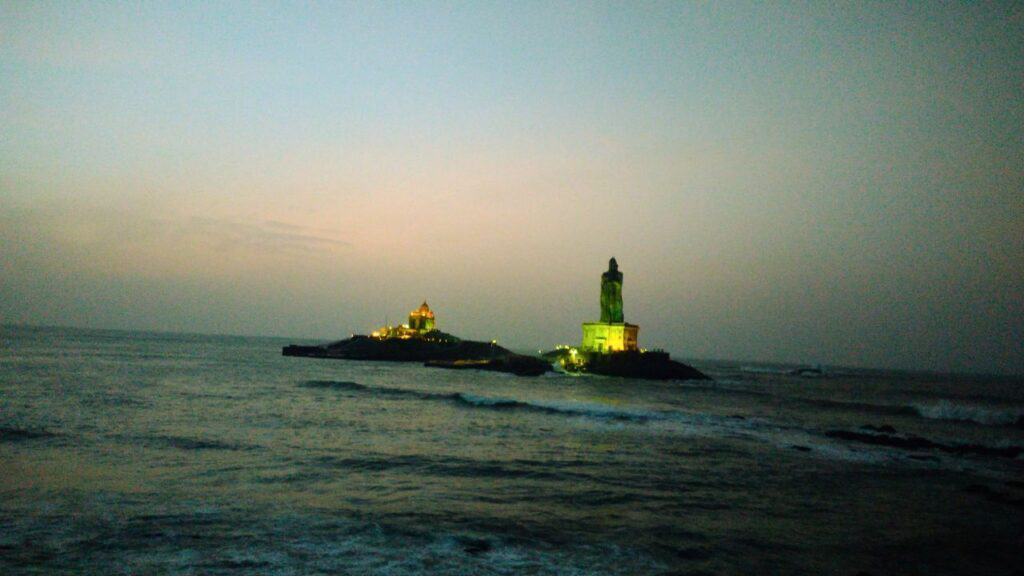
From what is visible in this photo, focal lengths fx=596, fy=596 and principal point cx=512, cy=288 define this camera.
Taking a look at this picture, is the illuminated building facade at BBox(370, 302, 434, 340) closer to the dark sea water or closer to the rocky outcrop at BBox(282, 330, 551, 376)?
the rocky outcrop at BBox(282, 330, 551, 376)

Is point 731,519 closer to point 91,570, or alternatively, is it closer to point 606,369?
point 91,570

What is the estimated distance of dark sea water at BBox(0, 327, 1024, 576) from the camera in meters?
11.5

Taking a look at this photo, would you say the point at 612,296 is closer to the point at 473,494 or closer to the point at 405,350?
the point at 405,350

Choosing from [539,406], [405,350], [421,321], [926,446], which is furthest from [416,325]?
[926,446]

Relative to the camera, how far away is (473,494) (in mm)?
16375

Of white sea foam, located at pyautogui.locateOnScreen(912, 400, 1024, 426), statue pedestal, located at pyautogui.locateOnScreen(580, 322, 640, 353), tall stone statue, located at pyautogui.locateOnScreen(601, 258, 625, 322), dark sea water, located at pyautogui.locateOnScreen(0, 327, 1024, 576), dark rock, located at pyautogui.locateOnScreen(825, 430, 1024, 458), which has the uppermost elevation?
tall stone statue, located at pyautogui.locateOnScreen(601, 258, 625, 322)

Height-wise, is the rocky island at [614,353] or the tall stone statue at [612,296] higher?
the tall stone statue at [612,296]

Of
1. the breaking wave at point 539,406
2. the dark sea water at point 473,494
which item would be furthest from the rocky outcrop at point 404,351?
the dark sea water at point 473,494

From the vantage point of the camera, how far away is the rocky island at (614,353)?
8494 centimetres

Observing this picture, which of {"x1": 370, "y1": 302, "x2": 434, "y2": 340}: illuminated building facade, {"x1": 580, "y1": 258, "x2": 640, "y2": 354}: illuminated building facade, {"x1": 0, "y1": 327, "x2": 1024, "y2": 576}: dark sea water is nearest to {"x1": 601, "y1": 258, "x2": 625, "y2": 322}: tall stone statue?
{"x1": 580, "y1": 258, "x2": 640, "y2": 354}: illuminated building facade

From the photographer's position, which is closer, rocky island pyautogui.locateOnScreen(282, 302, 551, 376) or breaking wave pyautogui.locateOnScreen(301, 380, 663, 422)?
breaking wave pyautogui.locateOnScreen(301, 380, 663, 422)

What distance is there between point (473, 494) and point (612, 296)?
83231mm

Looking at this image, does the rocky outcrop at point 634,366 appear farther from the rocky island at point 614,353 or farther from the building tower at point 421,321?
the building tower at point 421,321

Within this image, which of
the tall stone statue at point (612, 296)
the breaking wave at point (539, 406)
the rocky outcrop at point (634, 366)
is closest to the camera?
the breaking wave at point (539, 406)
